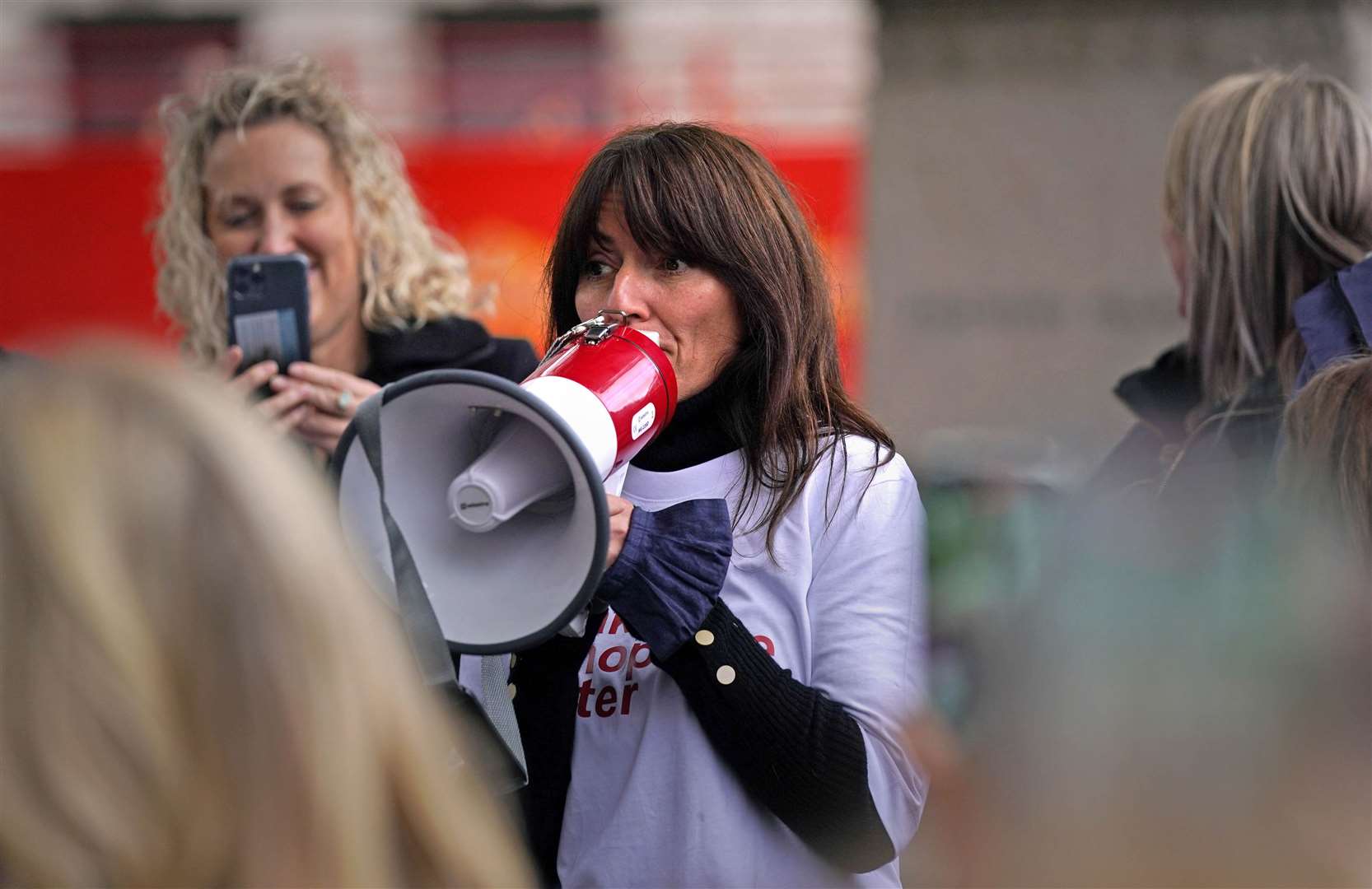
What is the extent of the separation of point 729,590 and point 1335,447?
32.9 inches

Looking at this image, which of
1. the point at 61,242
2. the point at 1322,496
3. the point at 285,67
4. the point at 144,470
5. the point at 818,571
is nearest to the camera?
the point at 144,470

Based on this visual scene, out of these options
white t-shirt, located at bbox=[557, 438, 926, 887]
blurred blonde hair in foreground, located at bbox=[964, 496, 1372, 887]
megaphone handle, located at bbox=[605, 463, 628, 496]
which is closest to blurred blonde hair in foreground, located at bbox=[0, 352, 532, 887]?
blurred blonde hair in foreground, located at bbox=[964, 496, 1372, 887]

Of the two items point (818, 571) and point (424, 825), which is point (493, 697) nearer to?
point (818, 571)

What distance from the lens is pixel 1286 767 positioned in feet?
2.60

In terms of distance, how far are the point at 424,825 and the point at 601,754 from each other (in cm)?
113

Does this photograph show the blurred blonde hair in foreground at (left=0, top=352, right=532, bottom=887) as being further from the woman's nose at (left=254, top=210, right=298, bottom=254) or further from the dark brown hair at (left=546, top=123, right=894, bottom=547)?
the woman's nose at (left=254, top=210, right=298, bottom=254)

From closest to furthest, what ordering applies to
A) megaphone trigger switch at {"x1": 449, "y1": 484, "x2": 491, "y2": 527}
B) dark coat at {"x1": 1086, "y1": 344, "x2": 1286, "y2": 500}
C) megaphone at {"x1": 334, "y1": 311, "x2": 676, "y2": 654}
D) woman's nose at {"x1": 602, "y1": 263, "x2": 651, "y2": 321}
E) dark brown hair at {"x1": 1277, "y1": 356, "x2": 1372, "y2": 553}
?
1. dark brown hair at {"x1": 1277, "y1": 356, "x2": 1372, "y2": 553}
2. megaphone at {"x1": 334, "y1": 311, "x2": 676, "y2": 654}
3. megaphone trigger switch at {"x1": 449, "y1": 484, "x2": 491, "y2": 527}
4. woman's nose at {"x1": 602, "y1": 263, "x2": 651, "y2": 321}
5. dark coat at {"x1": 1086, "y1": 344, "x2": 1286, "y2": 500}

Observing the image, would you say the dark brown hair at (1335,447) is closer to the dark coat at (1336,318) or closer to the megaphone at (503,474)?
the dark coat at (1336,318)

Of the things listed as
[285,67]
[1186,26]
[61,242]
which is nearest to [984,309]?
[1186,26]

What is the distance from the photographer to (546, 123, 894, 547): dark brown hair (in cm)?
232

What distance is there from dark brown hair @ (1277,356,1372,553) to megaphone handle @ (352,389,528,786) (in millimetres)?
1073

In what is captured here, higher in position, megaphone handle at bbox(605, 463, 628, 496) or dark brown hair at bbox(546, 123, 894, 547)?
dark brown hair at bbox(546, 123, 894, 547)

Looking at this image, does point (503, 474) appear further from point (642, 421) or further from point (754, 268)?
point (754, 268)

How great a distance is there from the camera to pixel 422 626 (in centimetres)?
211
